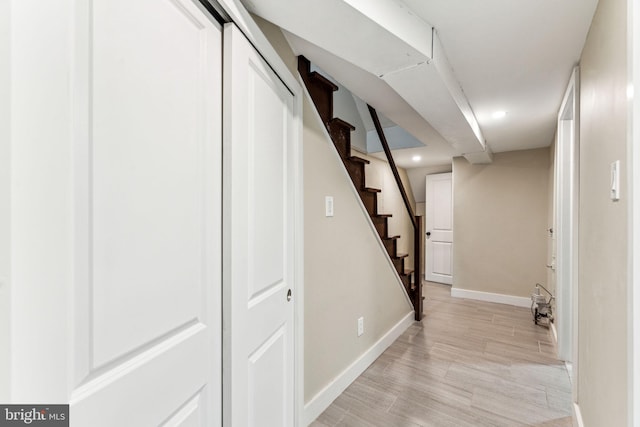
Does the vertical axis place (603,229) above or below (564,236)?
above

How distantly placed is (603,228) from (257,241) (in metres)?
1.39

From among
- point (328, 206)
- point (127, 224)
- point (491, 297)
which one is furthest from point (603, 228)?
point (491, 297)

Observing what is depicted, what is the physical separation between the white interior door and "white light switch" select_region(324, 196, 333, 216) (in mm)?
958

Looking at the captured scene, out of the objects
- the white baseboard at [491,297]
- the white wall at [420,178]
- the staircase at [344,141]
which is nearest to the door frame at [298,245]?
the staircase at [344,141]

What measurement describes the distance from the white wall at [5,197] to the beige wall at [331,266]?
108 centimetres

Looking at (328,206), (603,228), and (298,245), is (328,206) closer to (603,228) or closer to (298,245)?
(298,245)

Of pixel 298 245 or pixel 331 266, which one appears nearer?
pixel 298 245

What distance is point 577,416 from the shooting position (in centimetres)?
159

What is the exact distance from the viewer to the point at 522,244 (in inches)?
153

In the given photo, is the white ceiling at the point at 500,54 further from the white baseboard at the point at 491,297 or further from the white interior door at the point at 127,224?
the white baseboard at the point at 491,297

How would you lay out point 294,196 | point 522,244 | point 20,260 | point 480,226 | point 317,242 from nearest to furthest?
1. point 20,260
2. point 294,196
3. point 317,242
4. point 522,244
5. point 480,226

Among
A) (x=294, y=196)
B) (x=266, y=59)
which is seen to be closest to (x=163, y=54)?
(x=266, y=59)

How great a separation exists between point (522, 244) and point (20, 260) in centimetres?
474

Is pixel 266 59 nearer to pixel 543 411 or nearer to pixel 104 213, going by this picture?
pixel 104 213
